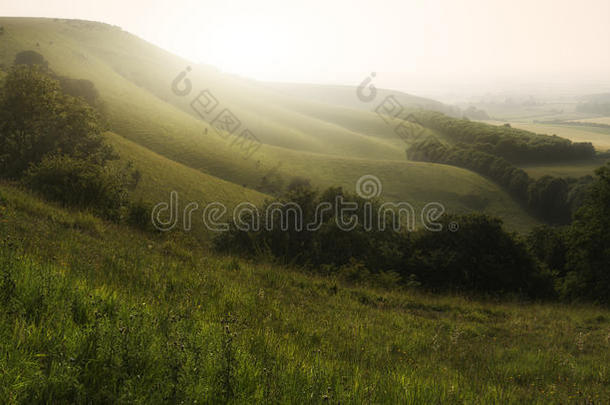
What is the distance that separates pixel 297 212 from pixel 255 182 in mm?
44555

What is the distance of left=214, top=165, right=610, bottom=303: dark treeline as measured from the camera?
26953mm

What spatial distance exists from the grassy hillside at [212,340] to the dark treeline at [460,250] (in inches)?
556

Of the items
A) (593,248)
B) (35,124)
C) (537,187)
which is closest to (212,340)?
(593,248)

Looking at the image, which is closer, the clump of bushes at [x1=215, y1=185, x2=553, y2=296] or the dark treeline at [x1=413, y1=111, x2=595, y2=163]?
the clump of bushes at [x1=215, y1=185, x2=553, y2=296]

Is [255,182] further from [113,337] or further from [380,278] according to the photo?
[113,337]

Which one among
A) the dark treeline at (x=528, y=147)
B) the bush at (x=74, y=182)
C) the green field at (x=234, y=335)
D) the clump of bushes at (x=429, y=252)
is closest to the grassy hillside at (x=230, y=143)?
the bush at (x=74, y=182)

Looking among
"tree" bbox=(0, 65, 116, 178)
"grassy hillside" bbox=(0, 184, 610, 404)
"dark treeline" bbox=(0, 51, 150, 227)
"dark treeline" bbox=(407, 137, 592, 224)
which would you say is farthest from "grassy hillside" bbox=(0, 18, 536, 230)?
"grassy hillside" bbox=(0, 184, 610, 404)

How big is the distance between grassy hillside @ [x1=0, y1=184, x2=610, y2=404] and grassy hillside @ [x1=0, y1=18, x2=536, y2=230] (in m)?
43.7

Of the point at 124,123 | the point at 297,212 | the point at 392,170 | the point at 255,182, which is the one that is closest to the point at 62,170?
the point at 297,212

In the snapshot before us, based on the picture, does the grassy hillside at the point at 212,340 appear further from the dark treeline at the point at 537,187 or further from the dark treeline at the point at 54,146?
the dark treeline at the point at 537,187

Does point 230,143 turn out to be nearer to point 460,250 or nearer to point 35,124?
point 35,124

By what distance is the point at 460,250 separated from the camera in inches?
1094

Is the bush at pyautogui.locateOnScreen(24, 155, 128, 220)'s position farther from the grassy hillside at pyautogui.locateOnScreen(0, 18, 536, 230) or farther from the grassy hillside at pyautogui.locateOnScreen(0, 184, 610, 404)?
the grassy hillside at pyautogui.locateOnScreen(0, 18, 536, 230)

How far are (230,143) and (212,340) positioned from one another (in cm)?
9320
